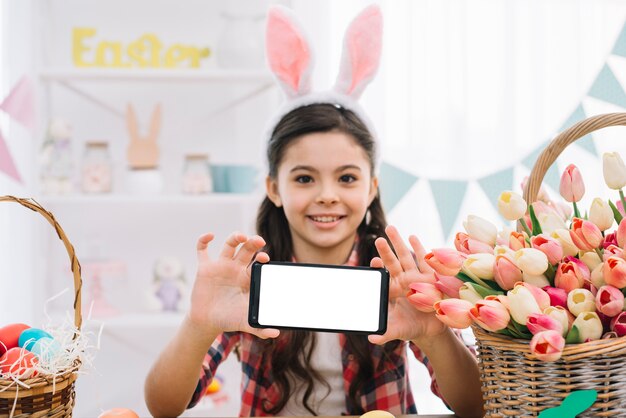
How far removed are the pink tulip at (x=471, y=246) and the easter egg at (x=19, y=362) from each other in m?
0.43

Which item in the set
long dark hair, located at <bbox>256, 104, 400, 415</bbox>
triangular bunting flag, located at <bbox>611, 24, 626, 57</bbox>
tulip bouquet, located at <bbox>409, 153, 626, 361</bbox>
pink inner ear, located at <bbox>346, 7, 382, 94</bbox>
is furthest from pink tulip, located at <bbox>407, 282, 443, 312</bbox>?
triangular bunting flag, located at <bbox>611, 24, 626, 57</bbox>

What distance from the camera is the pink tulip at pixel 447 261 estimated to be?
65 centimetres

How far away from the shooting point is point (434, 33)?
83.5 inches

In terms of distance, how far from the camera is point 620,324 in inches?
23.4

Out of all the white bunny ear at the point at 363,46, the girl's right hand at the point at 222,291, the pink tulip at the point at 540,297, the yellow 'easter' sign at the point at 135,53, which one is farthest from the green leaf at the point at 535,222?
the yellow 'easter' sign at the point at 135,53

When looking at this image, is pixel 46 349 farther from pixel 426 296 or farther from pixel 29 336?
pixel 426 296

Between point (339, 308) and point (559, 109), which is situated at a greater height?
point (559, 109)

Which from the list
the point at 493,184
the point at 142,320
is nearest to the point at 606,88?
the point at 493,184

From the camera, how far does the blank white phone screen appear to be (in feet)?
2.34

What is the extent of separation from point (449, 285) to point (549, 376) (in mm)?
127

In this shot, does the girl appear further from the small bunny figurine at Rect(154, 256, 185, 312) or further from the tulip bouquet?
the small bunny figurine at Rect(154, 256, 185, 312)

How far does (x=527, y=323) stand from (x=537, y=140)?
1693mm

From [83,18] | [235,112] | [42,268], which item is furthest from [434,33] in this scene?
[42,268]

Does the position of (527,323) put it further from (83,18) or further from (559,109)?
(83,18)
